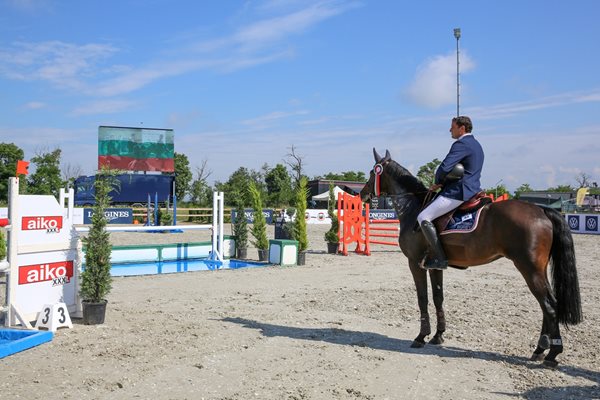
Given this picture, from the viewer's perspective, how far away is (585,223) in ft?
97.9

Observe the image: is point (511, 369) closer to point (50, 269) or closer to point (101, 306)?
point (101, 306)

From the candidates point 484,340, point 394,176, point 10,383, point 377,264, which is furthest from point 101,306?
point 377,264

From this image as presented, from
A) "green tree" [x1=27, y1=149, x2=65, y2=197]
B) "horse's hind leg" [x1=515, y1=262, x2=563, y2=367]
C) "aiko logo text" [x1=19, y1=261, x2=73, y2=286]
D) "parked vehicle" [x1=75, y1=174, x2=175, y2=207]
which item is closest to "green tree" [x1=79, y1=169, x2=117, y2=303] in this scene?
"aiko logo text" [x1=19, y1=261, x2=73, y2=286]

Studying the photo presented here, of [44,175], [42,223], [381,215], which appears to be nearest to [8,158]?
[44,175]

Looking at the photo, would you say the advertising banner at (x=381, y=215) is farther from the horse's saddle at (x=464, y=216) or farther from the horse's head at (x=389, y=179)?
the horse's saddle at (x=464, y=216)

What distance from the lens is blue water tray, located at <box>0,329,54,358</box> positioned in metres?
5.24

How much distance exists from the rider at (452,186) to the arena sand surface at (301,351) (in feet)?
3.87

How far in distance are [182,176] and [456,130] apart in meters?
54.2

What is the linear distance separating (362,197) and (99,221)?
3394 mm

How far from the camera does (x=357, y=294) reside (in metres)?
9.44

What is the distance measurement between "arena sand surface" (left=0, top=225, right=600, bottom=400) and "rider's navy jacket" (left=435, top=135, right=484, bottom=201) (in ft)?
5.60

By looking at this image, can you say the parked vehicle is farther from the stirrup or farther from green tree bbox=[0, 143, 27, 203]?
the stirrup

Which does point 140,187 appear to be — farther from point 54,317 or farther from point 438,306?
point 438,306

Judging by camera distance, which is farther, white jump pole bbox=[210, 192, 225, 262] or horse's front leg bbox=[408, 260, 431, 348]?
white jump pole bbox=[210, 192, 225, 262]
